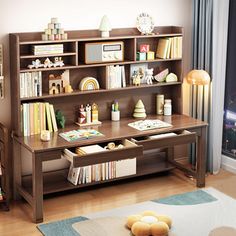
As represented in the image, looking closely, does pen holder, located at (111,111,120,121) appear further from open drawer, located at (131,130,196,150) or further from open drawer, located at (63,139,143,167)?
open drawer, located at (63,139,143,167)

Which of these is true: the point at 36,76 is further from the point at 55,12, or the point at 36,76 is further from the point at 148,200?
the point at 148,200

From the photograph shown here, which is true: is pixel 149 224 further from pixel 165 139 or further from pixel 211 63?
pixel 211 63

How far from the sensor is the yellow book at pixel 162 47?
16.4ft

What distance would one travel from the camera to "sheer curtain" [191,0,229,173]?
5086 mm

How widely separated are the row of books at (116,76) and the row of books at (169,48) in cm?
41

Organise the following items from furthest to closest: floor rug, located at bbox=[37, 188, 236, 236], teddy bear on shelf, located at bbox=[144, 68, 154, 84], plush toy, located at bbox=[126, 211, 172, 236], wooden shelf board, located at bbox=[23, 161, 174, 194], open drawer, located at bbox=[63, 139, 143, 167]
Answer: teddy bear on shelf, located at bbox=[144, 68, 154, 84], wooden shelf board, located at bbox=[23, 161, 174, 194], open drawer, located at bbox=[63, 139, 143, 167], floor rug, located at bbox=[37, 188, 236, 236], plush toy, located at bbox=[126, 211, 172, 236]

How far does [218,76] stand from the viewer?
205 inches

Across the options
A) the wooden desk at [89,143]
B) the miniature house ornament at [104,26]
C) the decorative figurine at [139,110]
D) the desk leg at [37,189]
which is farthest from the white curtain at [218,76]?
the desk leg at [37,189]

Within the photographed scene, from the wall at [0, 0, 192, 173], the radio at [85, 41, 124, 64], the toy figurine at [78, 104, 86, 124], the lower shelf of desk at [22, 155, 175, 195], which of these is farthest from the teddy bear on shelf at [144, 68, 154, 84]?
the lower shelf of desk at [22, 155, 175, 195]

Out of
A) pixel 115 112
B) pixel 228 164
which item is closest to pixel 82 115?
pixel 115 112

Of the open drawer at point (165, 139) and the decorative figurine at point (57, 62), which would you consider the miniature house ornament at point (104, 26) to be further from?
the open drawer at point (165, 139)

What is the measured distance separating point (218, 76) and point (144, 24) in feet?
2.85

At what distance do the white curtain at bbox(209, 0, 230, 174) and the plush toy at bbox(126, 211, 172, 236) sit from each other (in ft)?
4.53

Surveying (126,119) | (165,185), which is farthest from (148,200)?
(126,119)
